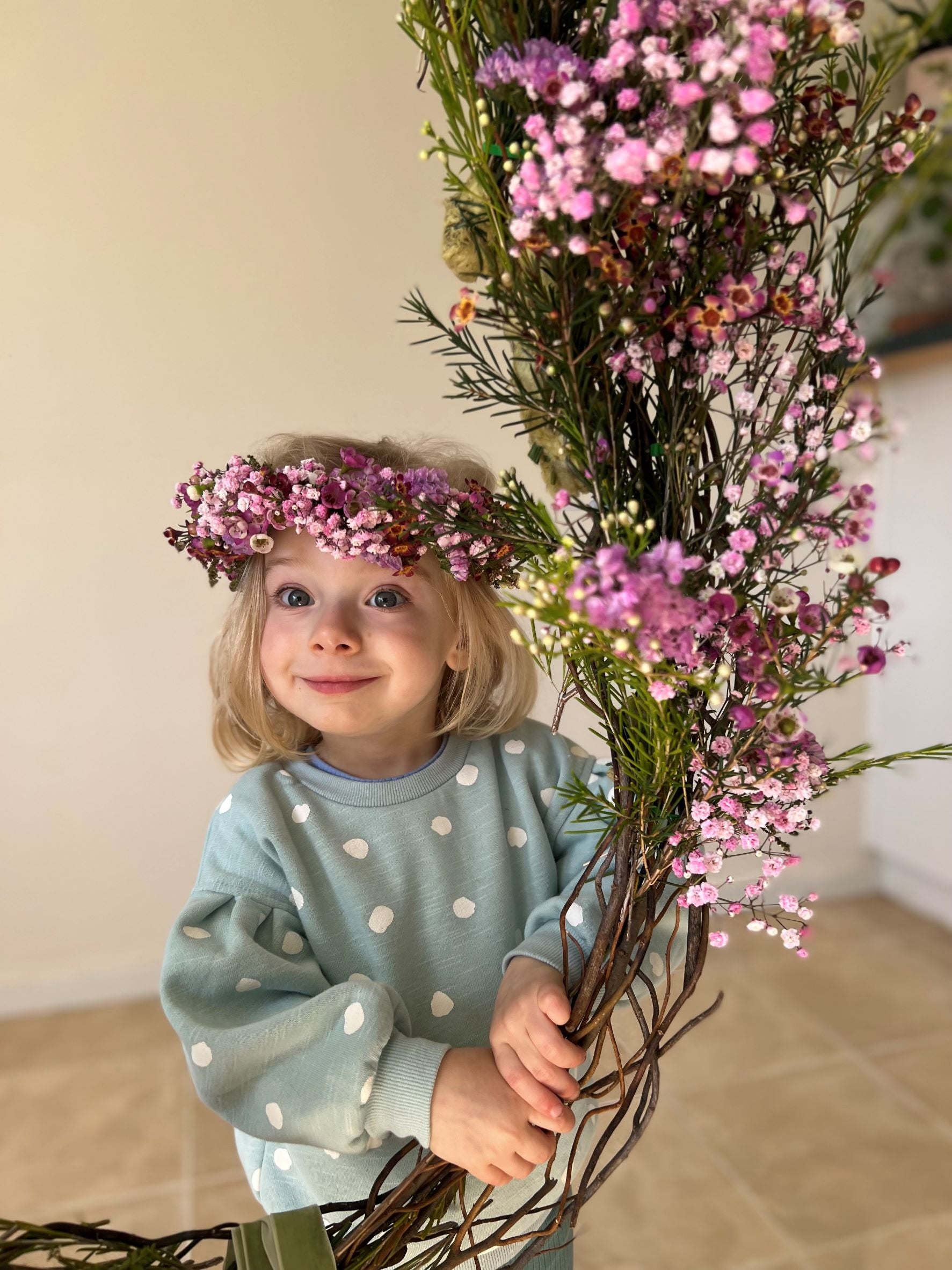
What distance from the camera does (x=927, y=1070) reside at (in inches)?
73.5

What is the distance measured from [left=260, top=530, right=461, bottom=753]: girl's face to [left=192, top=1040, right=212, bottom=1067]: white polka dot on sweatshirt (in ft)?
0.83

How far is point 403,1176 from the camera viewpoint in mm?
792

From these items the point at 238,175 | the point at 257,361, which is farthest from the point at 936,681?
the point at 238,175

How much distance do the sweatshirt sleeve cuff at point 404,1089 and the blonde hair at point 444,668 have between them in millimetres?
318

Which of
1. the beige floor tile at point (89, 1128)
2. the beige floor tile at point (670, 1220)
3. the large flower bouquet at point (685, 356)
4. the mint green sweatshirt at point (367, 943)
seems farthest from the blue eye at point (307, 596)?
the beige floor tile at point (89, 1128)

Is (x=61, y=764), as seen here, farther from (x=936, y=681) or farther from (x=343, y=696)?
(x=936, y=681)

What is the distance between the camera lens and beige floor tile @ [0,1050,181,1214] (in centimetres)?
162

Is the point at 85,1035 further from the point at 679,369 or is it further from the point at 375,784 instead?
the point at 679,369

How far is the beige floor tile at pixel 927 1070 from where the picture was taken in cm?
179

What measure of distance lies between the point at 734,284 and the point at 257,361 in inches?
60.4

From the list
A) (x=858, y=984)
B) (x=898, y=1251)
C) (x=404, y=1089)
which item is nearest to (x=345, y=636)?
(x=404, y=1089)

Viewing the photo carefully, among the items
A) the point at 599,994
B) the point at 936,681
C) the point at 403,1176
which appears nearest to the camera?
the point at 599,994

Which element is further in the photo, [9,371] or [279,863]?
[9,371]

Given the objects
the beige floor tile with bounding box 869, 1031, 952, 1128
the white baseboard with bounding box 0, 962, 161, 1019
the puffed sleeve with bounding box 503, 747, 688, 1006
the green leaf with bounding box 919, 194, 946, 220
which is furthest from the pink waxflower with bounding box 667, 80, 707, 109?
the white baseboard with bounding box 0, 962, 161, 1019
